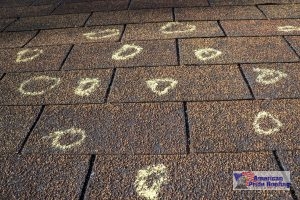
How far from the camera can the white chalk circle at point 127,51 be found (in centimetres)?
381

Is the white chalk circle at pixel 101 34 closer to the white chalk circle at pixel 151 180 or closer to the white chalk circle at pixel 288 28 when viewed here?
the white chalk circle at pixel 288 28

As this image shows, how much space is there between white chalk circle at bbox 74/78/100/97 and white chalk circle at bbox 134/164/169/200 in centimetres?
115

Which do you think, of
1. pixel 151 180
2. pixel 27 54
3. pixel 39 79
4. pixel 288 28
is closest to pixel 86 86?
pixel 39 79

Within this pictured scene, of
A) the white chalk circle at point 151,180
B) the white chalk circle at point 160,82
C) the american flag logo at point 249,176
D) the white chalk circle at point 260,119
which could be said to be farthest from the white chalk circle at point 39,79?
the american flag logo at point 249,176

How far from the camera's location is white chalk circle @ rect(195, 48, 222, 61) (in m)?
3.68

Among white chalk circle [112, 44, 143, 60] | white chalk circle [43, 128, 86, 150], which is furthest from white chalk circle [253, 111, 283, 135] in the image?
white chalk circle [112, 44, 143, 60]

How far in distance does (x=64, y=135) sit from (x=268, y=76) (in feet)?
6.22

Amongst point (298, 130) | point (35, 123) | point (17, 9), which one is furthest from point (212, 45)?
point (17, 9)

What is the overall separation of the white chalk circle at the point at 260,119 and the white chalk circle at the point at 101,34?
2257mm

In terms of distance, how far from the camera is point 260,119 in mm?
2725

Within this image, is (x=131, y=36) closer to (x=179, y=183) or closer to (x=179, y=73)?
(x=179, y=73)

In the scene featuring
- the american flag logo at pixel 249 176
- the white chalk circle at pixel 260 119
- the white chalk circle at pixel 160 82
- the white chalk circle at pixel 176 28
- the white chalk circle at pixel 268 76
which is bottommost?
the american flag logo at pixel 249 176

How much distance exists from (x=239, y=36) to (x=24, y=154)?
8.93ft

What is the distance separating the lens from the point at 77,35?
4.46 metres
